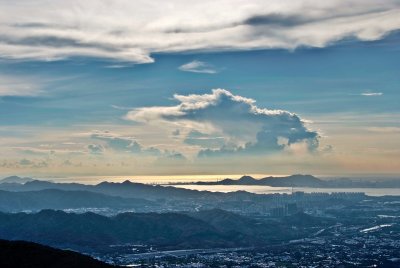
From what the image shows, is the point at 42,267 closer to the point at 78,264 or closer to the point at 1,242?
the point at 78,264

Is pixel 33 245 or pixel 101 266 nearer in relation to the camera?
pixel 101 266

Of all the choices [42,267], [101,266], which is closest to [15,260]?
[42,267]

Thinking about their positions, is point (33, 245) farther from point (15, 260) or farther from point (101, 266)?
point (101, 266)

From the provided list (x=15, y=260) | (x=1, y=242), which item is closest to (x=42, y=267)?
(x=15, y=260)

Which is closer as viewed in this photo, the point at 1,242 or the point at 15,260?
the point at 15,260

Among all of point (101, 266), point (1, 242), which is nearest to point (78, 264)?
point (101, 266)
